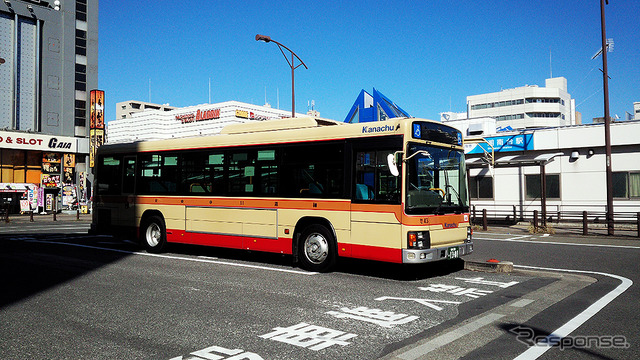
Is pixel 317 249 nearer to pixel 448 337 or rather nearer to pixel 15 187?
pixel 448 337

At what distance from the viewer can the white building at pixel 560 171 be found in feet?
75.7

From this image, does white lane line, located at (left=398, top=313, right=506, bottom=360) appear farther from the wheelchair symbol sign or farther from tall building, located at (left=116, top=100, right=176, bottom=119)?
tall building, located at (left=116, top=100, right=176, bottom=119)

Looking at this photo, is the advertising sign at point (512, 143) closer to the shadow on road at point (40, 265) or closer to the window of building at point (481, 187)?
the window of building at point (481, 187)

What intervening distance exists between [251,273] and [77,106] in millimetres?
42851

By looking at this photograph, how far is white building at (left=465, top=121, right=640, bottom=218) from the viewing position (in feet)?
75.7

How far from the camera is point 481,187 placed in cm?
2752

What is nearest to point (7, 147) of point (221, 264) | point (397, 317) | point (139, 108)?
point (221, 264)

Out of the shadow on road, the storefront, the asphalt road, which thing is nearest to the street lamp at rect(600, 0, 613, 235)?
the asphalt road

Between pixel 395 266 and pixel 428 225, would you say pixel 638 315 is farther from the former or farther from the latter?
pixel 395 266

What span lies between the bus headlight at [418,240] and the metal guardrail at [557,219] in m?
13.3

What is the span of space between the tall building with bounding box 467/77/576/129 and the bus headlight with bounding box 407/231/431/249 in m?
101

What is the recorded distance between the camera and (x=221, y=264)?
37.7 ft

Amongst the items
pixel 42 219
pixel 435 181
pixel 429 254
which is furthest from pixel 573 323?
pixel 42 219

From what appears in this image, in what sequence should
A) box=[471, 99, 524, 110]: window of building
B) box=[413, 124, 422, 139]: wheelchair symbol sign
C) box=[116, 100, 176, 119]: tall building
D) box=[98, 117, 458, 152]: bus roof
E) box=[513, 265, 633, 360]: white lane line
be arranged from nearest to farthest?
box=[513, 265, 633, 360]: white lane line
box=[413, 124, 422, 139]: wheelchair symbol sign
box=[98, 117, 458, 152]: bus roof
box=[471, 99, 524, 110]: window of building
box=[116, 100, 176, 119]: tall building
